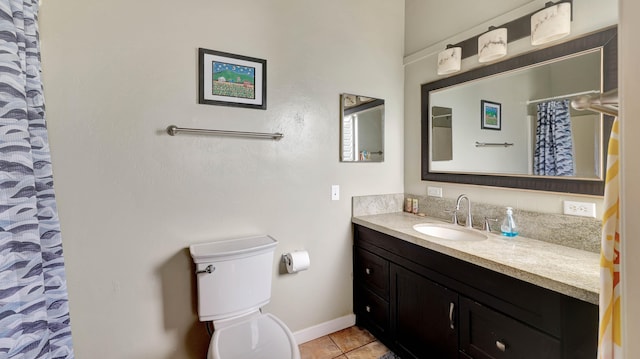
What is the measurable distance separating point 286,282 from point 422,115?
1661 mm

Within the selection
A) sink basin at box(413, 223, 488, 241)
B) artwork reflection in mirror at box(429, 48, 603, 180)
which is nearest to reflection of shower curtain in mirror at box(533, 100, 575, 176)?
artwork reflection in mirror at box(429, 48, 603, 180)

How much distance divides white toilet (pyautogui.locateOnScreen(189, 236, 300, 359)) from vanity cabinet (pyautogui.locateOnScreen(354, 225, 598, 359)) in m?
0.78

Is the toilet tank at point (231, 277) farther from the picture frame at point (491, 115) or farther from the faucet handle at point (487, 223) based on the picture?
the picture frame at point (491, 115)

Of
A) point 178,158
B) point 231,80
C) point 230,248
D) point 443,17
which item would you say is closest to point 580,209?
point 443,17

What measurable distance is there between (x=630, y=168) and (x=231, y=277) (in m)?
1.60

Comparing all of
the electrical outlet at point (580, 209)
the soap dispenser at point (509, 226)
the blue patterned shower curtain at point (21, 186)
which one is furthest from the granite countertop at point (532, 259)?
the blue patterned shower curtain at point (21, 186)

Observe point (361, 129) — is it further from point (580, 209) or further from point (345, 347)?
point (345, 347)

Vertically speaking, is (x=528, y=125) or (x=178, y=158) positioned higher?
(x=528, y=125)

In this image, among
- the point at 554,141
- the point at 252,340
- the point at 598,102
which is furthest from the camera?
the point at 554,141

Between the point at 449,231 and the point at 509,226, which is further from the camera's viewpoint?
the point at 449,231

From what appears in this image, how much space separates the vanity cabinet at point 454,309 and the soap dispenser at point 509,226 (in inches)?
19.0

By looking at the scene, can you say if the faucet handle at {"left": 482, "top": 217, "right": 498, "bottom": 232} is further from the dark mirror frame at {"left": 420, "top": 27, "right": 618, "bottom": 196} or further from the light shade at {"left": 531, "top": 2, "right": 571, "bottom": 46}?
the light shade at {"left": 531, "top": 2, "right": 571, "bottom": 46}

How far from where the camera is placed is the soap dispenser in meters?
1.69

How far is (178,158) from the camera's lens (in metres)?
1.65
